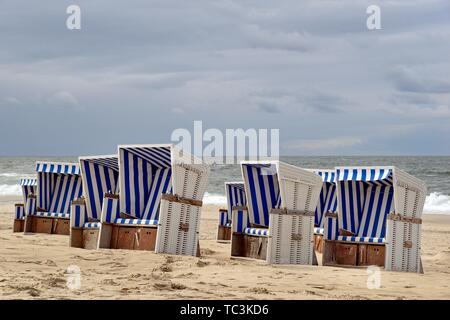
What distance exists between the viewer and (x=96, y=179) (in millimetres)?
11672

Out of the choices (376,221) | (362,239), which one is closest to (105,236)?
(362,239)

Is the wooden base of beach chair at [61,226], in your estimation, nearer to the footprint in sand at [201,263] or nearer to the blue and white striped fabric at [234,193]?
the blue and white striped fabric at [234,193]

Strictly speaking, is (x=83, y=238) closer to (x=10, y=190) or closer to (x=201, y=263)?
(x=201, y=263)

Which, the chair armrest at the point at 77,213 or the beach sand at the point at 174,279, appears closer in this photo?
the beach sand at the point at 174,279

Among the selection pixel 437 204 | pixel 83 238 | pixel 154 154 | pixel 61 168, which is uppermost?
pixel 437 204

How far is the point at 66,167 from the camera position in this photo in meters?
14.1

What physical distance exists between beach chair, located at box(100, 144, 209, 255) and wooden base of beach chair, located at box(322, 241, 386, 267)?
7.07ft

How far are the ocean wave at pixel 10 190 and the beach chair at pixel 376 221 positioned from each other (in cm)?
3336

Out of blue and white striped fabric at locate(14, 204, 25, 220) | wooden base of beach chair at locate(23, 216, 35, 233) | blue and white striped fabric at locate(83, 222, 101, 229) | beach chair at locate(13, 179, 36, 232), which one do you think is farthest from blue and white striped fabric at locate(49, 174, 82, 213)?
blue and white striped fabric at locate(83, 222, 101, 229)

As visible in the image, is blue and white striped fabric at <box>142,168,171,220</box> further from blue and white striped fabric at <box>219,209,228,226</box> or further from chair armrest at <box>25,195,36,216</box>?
blue and white striped fabric at <box>219,209,228,226</box>

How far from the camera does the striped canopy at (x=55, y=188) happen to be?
47.0ft

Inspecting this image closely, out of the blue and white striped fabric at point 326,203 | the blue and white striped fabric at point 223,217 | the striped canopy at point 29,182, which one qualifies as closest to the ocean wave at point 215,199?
the blue and white striped fabric at point 223,217

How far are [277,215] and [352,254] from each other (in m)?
1.58
